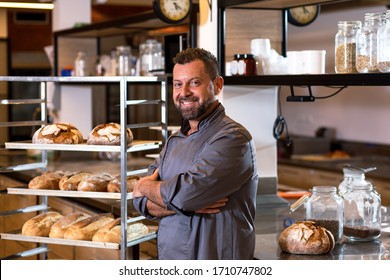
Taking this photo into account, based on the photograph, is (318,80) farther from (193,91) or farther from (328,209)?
(193,91)

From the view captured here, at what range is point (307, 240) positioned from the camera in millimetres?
3094

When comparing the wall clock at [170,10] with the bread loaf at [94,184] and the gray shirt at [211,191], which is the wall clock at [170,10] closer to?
the bread loaf at [94,184]

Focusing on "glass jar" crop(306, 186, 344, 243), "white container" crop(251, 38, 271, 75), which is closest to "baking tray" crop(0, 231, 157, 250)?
"glass jar" crop(306, 186, 344, 243)

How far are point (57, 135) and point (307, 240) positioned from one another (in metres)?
1.22

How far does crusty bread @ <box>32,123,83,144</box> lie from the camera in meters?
3.46

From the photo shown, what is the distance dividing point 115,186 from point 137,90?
590 centimetres

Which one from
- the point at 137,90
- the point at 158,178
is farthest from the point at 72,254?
the point at 137,90

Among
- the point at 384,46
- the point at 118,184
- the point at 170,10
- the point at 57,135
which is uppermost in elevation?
the point at 170,10

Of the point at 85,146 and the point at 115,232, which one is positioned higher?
the point at 85,146

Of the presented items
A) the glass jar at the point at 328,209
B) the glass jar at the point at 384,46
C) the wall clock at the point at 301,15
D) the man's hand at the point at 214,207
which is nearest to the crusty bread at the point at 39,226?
the man's hand at the point at 214,207

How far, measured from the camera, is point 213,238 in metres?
2.74

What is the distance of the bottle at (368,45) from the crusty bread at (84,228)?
1.34 metres

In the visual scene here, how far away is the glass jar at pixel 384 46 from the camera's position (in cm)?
294

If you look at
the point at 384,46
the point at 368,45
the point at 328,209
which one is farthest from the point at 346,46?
the point at 328,209
